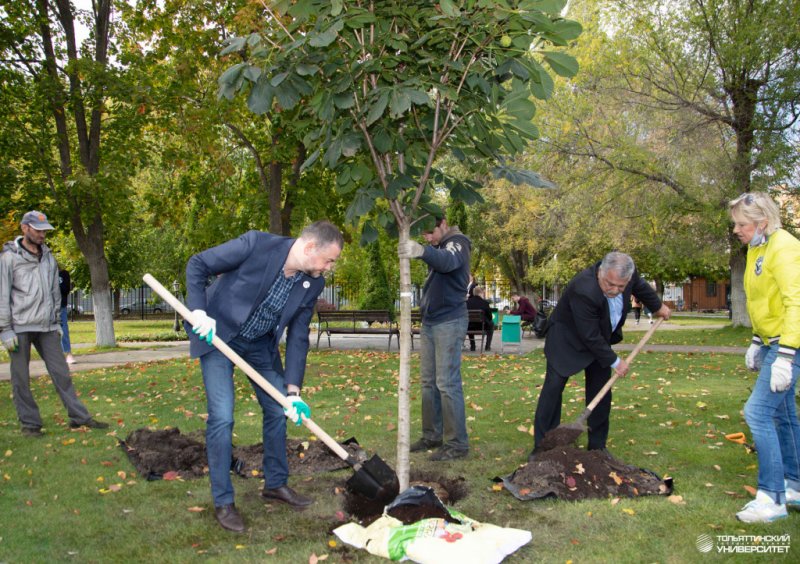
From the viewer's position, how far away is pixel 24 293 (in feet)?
20.0

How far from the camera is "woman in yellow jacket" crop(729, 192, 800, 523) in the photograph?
3.68 m

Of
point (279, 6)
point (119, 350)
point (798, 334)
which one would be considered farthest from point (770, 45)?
point (119, 350)

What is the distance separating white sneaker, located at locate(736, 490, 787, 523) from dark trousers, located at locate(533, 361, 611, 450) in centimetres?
142

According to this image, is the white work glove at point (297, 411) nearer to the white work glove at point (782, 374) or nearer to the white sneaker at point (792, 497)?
the white work glove at point (782, 374)

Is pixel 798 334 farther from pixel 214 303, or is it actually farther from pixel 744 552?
pixel 214 303

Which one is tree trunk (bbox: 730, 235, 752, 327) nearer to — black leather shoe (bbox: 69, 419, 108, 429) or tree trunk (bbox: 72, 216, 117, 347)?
tree trunk (bbox: 72, 216, 117, 347)

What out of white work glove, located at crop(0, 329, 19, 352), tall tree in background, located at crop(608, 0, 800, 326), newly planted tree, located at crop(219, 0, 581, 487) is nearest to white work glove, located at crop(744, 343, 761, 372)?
newly planted tree, located at crop(219, 0, 581, 487)

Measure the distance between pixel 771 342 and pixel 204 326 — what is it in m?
3.34

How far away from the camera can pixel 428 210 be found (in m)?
4.30

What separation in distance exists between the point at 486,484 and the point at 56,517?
2.80 meters

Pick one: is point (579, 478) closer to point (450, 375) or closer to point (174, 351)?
point (450, 375)

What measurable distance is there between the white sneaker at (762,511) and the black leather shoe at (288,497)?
2.63m

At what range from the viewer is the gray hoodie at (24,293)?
5.98 meters

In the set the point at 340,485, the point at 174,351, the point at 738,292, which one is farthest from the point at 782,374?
the point at 738,292
